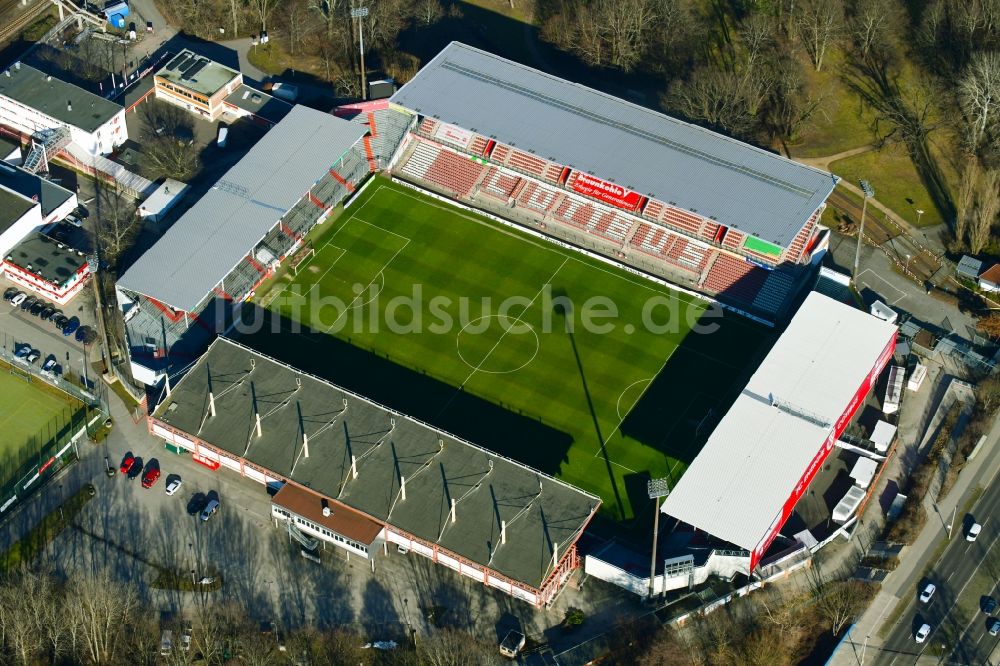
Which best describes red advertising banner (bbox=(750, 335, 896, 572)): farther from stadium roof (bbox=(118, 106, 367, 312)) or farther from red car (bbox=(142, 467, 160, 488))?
stadium roof (bbox=(118, 106, 367, 312))

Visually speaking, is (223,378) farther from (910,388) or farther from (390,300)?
(910,388)

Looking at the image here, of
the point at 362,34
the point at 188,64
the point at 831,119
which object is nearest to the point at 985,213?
the point at 831,119

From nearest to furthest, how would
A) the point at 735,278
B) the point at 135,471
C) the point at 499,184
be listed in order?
the point at 135,471 → the point at 735,278 → the point at 499,184

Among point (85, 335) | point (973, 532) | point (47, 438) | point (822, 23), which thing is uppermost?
point (822, 23)

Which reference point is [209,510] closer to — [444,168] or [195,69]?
[444,168]

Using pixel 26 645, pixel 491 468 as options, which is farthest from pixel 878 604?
pixel 26 645

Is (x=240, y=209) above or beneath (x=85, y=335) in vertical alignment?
above
